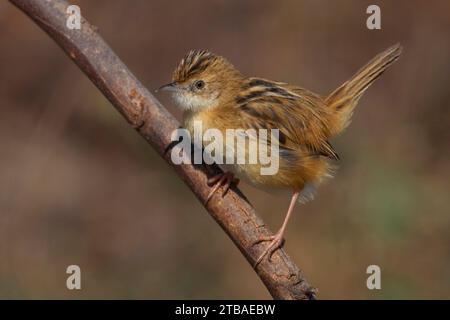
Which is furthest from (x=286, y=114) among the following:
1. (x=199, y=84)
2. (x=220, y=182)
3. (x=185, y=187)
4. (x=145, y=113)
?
(x=185, y=187)

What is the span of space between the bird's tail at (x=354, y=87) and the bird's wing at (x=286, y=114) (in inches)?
12.0

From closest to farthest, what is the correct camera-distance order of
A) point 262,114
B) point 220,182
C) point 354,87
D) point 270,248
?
point 270,248 → point 220,182 → point 262,114 → point 354,87

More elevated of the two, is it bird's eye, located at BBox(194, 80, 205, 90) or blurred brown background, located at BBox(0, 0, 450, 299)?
blurred brown background, located at BBox(0, 0, 450, 299)

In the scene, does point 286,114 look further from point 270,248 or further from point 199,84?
point 270,248

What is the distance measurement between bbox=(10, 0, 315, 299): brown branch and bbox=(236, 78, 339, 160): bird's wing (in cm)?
75

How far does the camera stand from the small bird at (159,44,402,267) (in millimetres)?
5309

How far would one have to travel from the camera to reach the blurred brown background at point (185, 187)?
9.05 m

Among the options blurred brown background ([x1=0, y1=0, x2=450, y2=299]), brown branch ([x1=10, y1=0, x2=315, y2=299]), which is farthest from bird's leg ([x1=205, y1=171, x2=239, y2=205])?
blurred brown background ([x1=0, y1=0, x2=450, y2=299])

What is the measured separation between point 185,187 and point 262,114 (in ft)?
14.7

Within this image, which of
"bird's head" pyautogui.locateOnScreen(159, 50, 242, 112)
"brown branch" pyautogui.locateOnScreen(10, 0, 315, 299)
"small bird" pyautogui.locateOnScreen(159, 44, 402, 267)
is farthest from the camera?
"bird's head" pyautogui.locateOnScreen(159, 50, 242, 112)

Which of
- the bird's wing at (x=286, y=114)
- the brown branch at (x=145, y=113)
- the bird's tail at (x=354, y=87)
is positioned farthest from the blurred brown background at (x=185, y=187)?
the brown branch at (x=145, y=113)

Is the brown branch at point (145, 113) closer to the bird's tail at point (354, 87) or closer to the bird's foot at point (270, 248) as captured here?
the bird's foot at point (270, 248)

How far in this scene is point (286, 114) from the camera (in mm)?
5441

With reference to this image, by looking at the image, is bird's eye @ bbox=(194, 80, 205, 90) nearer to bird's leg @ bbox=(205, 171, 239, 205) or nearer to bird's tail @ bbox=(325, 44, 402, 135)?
bird's leg @ bbox=(205, 171, 239, 205)
